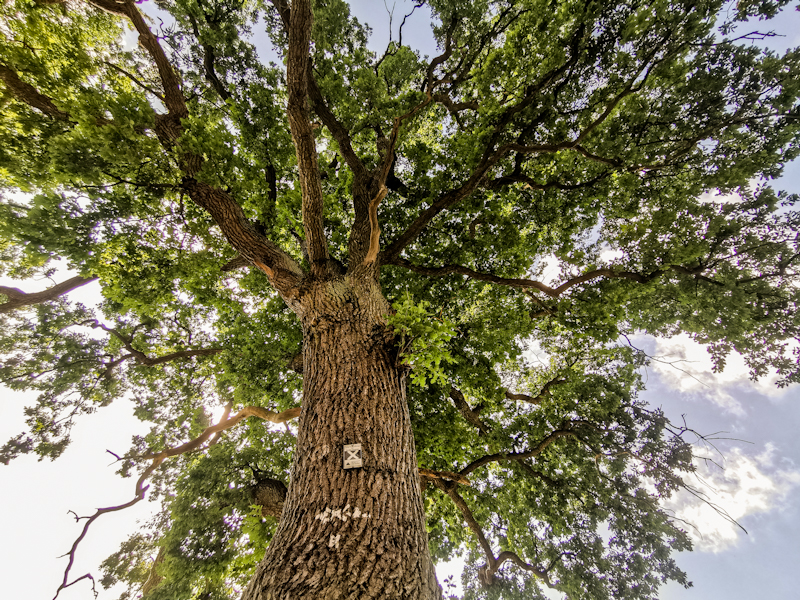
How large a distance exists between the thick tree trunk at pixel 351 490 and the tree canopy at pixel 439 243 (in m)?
1.58

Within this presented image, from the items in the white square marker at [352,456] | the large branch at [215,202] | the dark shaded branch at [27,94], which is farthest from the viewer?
the large branch at [215,202]

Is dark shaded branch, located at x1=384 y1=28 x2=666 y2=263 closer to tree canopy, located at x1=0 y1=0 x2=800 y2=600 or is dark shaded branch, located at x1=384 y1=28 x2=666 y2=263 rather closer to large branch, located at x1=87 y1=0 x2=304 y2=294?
tree canopy, located at x1=0 y1=0 x2=800 y2=600

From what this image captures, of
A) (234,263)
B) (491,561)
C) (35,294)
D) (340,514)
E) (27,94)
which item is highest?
(27,94)

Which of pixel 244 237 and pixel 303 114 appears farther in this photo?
pixel 244 237

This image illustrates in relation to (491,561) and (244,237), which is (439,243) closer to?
(244,237)

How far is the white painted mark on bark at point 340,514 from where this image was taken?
221 centimetres

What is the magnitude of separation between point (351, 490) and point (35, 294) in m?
9.26

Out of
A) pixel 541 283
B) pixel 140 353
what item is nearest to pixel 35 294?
pixel 140 353

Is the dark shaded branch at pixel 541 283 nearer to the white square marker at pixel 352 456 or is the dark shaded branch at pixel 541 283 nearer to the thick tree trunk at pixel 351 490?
the thick tree trunk at pixel 351 490

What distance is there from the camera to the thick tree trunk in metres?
1.91

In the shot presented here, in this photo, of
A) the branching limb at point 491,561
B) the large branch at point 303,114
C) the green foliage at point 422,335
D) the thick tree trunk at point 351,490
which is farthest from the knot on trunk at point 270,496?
the large branch at point 303,114

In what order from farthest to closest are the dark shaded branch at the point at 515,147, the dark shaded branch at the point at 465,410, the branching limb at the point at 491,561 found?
the dark shaded branch at the point at 465,410 → the branching limb at the point at 491,561 → the dark shaded branch at the point at 515,147

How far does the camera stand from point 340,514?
7.32 ft

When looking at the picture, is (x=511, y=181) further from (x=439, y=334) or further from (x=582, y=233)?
(x=439, y=334)
